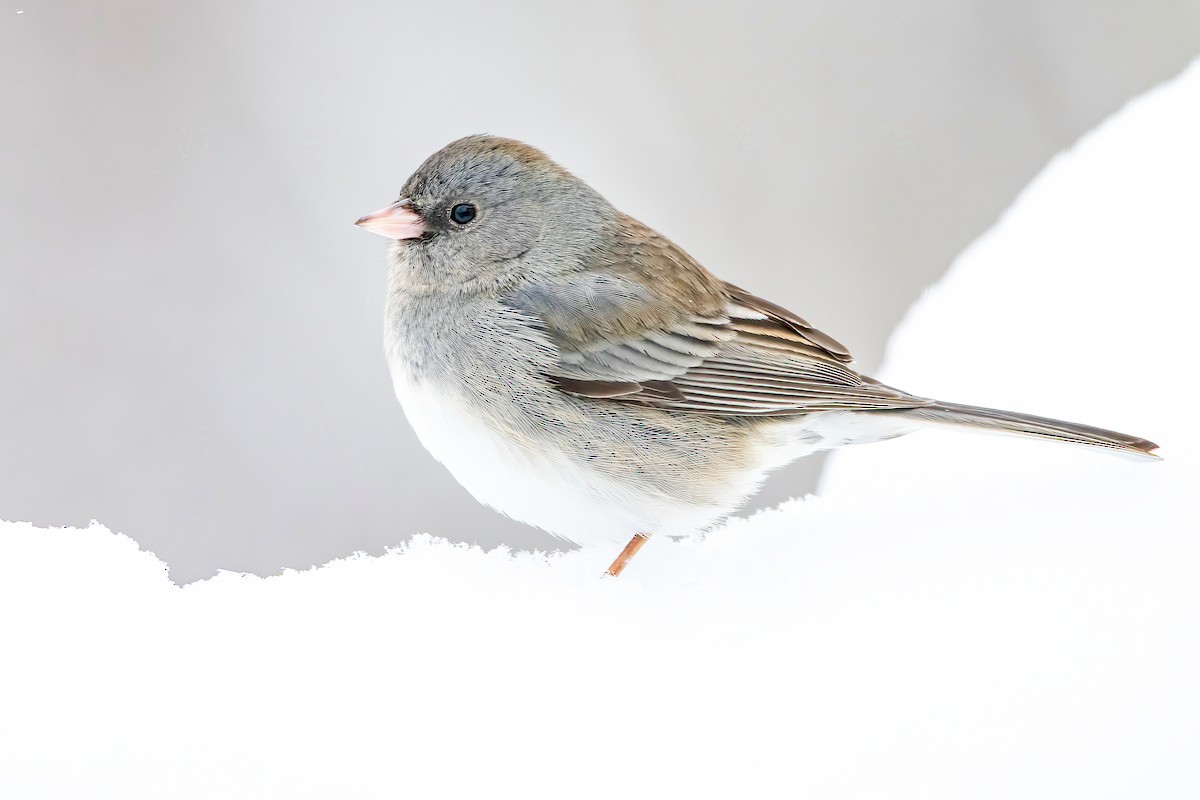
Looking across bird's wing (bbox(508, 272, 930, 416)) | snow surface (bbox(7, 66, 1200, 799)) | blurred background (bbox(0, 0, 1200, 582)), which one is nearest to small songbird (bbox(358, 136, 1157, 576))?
bird's wing (bbox(508, 272, 930, 416))

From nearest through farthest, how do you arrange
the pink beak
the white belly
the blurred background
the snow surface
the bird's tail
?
the snow surface, the bird's tail, the white belly, the pink beak, the blurred background

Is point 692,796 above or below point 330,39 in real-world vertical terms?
below

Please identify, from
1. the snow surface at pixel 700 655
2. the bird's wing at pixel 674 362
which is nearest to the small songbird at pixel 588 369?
the bird's wing at pixel 674 362

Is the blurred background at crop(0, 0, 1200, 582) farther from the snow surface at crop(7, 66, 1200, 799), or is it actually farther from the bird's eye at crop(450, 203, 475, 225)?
the snow surface at crop(7, 66, 1200, 799)

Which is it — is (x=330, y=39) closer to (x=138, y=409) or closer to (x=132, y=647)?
(x=138, y=409)

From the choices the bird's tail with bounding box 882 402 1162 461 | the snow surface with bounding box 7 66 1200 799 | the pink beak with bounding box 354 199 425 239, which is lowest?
the snow surface with bounding box 7 66 1200 799

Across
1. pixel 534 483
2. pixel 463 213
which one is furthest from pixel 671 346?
pixel 463 213

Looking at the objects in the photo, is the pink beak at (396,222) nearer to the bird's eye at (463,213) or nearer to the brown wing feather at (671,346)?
the bird's eye at (463,213)

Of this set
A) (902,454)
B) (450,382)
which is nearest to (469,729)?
(450,382)
